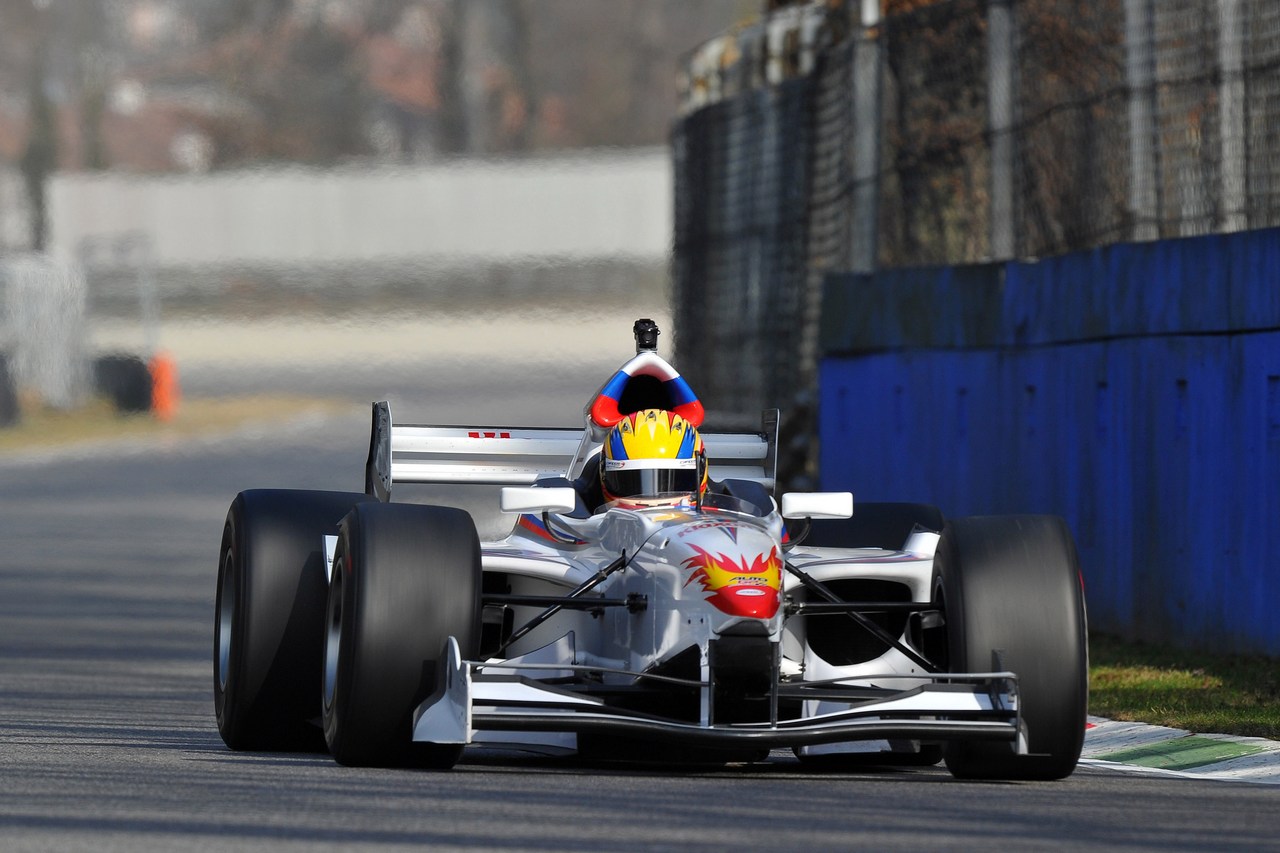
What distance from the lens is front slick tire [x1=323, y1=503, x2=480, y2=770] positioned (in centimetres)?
834

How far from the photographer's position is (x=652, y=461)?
9359 mm

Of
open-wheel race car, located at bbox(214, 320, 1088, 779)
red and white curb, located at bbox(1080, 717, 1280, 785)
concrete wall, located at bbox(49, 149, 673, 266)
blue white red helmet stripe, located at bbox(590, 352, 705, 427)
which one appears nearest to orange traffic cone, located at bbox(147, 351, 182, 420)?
concrete wall, located at bbox(49, 149, 673, 266)

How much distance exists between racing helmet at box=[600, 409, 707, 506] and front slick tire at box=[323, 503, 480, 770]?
0.96 meters

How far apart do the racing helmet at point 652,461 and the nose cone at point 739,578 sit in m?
0.92

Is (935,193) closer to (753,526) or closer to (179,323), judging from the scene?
(753,526)

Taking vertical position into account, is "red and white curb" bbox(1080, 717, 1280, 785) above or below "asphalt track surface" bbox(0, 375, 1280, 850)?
below

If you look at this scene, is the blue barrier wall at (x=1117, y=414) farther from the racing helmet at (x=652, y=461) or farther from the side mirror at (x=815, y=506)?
the racing helmet at (x=652, y=461)

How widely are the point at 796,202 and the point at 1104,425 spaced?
714 cm

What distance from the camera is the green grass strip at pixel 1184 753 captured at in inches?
360

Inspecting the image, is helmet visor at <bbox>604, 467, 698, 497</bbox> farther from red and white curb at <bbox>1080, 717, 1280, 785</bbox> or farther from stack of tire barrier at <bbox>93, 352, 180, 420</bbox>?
stack of tire barrier at <bbox>93, 352, 180, 420</bbox>

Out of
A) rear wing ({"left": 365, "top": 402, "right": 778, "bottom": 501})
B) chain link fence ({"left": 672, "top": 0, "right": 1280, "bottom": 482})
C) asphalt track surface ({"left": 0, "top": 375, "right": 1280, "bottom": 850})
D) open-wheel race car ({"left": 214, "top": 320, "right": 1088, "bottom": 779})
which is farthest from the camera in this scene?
chain link fence ({"left": 672, "top": 0, "right": 1280, "bottom": 482})

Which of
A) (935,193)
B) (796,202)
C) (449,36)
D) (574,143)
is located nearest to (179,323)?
(449,36)

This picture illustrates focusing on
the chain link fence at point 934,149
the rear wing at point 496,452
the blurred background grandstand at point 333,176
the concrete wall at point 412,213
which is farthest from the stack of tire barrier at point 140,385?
the rear wing at point 496,452

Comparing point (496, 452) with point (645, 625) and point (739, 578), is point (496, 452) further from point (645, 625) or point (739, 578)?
point (739, 578)
